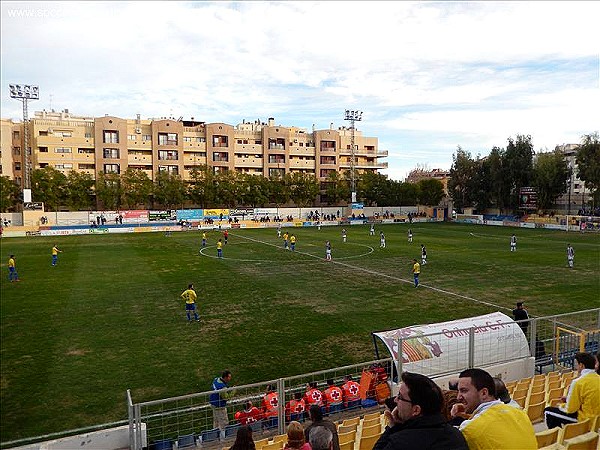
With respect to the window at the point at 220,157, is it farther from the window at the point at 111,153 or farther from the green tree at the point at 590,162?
the green tree at the point at 590,162

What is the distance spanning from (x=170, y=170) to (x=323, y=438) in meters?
81.1

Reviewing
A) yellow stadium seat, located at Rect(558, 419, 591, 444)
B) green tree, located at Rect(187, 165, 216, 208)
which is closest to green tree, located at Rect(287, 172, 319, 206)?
green tree, located at Rect(187, 165, 216, 208)

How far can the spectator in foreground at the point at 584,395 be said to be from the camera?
568 cm

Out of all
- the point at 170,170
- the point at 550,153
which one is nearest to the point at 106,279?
the point at 170,170

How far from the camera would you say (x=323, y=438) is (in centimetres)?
440

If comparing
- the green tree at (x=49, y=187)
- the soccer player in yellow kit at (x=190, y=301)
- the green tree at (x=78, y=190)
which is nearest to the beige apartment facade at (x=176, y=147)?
the green tree at (x=78, y=190)

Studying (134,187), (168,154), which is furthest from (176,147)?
(134,187)

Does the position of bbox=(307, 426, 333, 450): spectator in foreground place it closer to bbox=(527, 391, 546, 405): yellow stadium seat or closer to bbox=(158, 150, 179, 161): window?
bbox=(527, 391, 546, 405): yellow stadium seat

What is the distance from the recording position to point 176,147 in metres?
81.7

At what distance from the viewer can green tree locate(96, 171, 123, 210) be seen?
69.4m

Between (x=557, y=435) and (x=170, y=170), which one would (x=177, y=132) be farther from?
(x=557, y=435)

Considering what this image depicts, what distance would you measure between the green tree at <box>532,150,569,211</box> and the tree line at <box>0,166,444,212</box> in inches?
758

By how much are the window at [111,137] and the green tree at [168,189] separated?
8.83 metres

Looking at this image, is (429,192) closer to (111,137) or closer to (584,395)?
(111,137)
